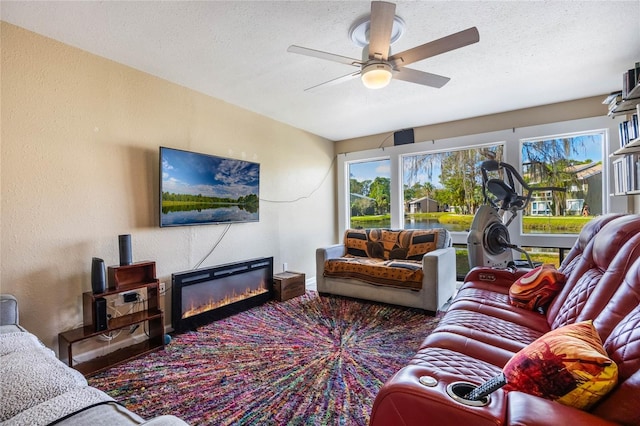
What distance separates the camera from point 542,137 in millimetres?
3686

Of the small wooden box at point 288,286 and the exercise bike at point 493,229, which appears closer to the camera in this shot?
the exercise bike at point 493,229

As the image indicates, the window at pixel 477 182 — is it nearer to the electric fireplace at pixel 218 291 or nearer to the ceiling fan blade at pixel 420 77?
the electric fireplace at pixel 218 291

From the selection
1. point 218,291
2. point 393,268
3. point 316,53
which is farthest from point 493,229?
point 218,291

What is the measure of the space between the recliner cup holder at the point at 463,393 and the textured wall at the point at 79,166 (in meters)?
2.69

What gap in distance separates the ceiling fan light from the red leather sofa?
157 cm

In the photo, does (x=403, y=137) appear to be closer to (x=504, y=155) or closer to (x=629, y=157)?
(x=504, y=155)

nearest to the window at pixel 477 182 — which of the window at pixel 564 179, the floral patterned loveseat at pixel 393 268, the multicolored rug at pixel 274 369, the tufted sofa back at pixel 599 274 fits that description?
the window at pixel 564 179

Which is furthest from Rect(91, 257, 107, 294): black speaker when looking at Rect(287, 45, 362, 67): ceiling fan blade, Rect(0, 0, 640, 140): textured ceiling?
Rect(287, 45, 362, 67): ceiling fan blade

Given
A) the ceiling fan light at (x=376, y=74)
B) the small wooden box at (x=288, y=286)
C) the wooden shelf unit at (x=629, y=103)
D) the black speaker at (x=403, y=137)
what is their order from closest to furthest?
1. the ceiling fan light at (x=376, y=74)
2. the wooden shelf unit at (x=629, y=103)
3. the small wooden box at (x=288, y=286)
4. the black speaker at (x=403, y=137)

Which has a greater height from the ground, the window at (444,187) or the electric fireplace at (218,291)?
the window at (444,187)

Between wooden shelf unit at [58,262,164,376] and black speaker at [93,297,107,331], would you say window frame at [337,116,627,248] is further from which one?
black speaker at [93,297,107,331]

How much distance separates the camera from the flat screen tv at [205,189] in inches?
109

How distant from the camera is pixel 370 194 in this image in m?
5.17

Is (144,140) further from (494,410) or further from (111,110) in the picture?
(494,410)
